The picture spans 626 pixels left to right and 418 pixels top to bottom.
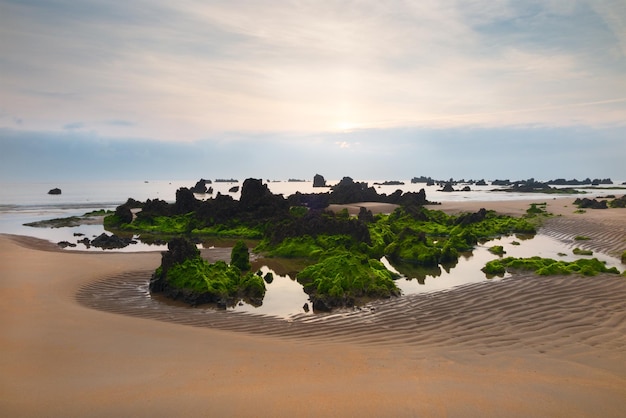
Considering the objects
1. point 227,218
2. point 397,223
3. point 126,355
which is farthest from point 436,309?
point 227,218

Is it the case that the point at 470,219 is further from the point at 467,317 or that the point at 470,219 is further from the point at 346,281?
the point at 467,317

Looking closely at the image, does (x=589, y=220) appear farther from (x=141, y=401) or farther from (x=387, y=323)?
(x=141, y=401)

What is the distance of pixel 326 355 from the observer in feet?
29.0

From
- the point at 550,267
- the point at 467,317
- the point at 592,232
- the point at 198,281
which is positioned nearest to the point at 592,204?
the point at 592,232

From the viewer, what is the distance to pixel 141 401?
6367 millimetres

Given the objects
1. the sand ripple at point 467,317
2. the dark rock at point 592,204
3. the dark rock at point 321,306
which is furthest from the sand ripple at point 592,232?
the dark rock at point 321,306

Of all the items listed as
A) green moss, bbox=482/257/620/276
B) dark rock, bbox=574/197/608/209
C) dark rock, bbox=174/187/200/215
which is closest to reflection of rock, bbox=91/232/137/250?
dark rock, bbox=174/187/200/215

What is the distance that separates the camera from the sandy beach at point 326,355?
641cm

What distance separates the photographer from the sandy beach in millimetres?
6410

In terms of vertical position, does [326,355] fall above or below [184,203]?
below

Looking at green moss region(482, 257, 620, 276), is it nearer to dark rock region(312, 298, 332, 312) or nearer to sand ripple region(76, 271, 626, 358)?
sand ripple region(76, 271, 626, 358)

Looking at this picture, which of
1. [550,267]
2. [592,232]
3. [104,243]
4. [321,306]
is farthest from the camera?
[592,232]

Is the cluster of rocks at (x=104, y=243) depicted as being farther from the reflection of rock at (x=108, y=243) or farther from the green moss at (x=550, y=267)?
the green moss at (x=550, y=267)

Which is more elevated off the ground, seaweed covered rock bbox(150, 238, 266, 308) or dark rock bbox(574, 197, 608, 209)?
dark rock bbox(574, 197, 608, 209)
